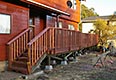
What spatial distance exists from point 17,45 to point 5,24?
1113mm

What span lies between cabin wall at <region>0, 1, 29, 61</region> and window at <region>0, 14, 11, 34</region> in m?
0.17

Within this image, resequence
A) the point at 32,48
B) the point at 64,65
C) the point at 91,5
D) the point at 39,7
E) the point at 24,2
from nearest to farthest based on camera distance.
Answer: the point at 32,48 → the point at 24,2 → the point at 39,7 → the point at 64,65 → the point at 91,5

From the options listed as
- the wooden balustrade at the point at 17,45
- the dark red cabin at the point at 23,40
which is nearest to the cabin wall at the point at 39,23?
the dark red cabin at the point at 23,40

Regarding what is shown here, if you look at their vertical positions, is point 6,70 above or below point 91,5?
below

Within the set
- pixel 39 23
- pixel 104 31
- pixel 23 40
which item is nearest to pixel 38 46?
pixel 23 40

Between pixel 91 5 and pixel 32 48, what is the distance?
69.8 m

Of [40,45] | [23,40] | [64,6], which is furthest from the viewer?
[64,6]

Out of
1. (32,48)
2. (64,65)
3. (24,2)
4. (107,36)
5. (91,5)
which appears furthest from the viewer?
(91,5)

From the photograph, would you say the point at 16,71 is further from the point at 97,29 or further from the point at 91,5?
the point at 91,5

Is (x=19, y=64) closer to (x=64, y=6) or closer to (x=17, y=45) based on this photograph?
(x=17, y=45)

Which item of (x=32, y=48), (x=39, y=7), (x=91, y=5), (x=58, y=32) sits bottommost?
(x=32, y=48)

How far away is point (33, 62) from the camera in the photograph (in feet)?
30.1

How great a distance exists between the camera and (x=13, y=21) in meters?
10.4

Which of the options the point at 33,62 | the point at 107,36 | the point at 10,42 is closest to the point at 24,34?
the point at 10,42
